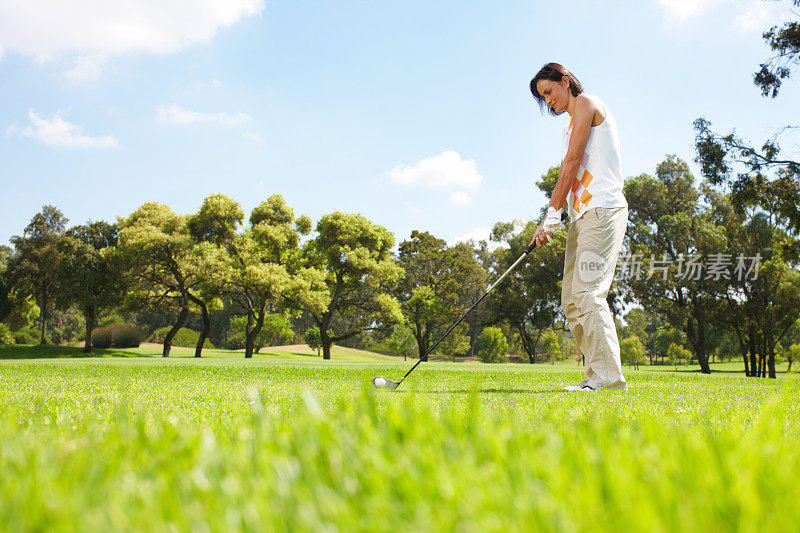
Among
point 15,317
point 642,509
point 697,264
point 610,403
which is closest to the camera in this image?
point 642,509

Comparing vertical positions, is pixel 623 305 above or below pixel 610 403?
above

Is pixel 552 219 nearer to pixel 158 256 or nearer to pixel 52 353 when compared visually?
pixel 158 256

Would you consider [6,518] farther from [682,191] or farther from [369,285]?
[682,191]

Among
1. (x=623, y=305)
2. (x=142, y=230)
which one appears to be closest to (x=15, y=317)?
(x=142, y=230)

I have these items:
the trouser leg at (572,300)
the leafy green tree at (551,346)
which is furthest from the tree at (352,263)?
the trouser leg at (572,300)

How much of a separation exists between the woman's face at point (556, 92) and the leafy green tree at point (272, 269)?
96.9ft

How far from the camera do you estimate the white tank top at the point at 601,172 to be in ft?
19.7

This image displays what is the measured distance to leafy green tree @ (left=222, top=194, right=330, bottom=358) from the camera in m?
34.8

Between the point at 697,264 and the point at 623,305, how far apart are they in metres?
6.93

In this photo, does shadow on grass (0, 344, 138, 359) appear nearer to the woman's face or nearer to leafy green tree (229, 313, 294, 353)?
leafy green tree (229, 313, 294, 353)

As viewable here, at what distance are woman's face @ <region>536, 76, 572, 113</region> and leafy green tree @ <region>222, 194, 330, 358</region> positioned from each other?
29.5 metres

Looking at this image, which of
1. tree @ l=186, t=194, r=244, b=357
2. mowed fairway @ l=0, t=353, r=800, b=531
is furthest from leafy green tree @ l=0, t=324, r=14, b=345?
mowed fairway @ l=0, t=353, r=800, b=531

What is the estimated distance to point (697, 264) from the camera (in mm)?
38531

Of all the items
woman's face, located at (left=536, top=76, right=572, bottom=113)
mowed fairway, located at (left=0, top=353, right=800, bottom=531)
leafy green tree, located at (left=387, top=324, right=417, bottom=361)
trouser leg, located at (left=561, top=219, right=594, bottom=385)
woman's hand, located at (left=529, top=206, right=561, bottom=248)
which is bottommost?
leafy green tree, located at (left=387, top=324, right=417, bottom=361)
